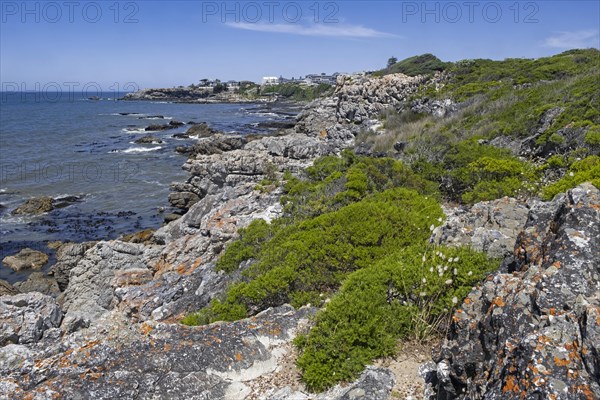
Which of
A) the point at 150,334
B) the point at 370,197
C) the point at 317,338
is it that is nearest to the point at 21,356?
the point at 150,334

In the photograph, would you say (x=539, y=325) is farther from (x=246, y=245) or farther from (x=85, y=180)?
(x=85, y=180)

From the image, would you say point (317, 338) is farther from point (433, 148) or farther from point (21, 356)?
point (433, 148)

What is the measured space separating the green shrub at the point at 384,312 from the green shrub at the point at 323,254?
2.13m

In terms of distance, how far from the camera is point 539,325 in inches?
142

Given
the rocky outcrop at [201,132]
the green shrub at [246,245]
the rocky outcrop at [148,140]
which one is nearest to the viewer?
the green shrub at [246,245]

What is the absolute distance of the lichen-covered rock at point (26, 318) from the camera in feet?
32.5

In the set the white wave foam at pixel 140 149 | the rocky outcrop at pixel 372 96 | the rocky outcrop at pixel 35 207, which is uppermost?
the rocky outcrop at pixel 372 96

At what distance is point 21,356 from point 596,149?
14.5 metres

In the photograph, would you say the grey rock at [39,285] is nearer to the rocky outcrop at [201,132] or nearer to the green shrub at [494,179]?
the green shrub at [494,179]

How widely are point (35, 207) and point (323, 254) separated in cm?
2891

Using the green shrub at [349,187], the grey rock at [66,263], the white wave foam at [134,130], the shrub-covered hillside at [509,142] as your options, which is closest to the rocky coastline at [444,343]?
the green shrub at [349,187]

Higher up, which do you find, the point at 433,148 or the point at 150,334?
the point at 433,148

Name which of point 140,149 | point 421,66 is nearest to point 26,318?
point 140,149

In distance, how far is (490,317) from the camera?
13.4 ft
